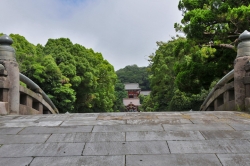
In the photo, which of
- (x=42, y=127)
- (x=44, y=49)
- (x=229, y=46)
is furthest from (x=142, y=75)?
(x=42, y=127)

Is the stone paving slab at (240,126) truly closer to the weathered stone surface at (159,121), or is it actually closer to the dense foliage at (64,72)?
the weathered stone surface at (159,121)

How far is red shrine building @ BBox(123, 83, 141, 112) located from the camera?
182ft

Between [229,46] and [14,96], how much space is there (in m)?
6.87

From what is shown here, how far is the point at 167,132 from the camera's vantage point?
11.3 feet

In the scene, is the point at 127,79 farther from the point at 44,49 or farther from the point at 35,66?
the point at 35,66

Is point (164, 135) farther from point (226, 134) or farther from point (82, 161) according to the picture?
point (82, 161)

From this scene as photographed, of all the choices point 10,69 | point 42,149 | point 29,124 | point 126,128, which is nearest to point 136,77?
point 10,69

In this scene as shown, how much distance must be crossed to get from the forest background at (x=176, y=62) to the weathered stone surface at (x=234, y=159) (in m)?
6.54

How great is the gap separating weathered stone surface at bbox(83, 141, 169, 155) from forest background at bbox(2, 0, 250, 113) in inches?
258

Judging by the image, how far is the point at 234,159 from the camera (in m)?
2.57

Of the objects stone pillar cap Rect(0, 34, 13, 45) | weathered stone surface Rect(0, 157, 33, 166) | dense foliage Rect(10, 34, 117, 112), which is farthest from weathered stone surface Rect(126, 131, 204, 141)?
dense foliage Rect(10, 34, 117, 112)

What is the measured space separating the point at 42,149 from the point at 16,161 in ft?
1.14

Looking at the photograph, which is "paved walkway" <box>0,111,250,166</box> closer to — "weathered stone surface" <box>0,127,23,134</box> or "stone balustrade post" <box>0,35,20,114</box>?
"weathered stone surface" <box>0,127,23,134</box>

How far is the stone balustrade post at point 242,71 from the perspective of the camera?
17.9ft
